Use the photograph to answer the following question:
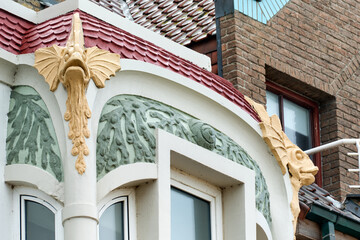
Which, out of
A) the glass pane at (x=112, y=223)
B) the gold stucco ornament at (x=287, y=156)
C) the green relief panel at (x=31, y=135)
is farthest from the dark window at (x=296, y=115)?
the green relief panel at (x=31, y=135)

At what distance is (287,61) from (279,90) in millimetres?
441

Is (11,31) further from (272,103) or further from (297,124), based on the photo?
(297,124)

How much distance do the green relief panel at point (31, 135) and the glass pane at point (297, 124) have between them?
7.88m

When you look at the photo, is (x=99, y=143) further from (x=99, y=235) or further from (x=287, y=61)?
(x=287, y=61)

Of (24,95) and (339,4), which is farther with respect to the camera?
(339,4)

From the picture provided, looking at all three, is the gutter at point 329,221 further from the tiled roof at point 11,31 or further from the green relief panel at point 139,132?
the tiled roof at point 11,31

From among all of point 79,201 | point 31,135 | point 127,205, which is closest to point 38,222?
point 79,201

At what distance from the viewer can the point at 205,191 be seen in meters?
19.8

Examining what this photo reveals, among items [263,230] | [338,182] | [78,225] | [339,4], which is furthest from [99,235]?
[339,4]

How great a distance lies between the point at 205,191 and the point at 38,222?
242 centimetres

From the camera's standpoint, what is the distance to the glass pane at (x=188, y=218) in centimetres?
1936

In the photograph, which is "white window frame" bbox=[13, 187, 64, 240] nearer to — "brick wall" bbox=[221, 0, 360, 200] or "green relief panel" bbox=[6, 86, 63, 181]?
"green relief panel" bbox=[6, 86, 63, 181]

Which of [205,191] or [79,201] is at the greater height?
[205,191]

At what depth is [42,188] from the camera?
18016mm
